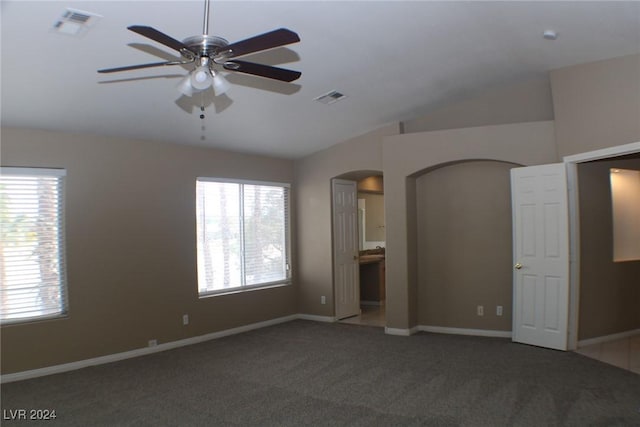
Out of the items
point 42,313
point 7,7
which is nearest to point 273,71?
point 7,7

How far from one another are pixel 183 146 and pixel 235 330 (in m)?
2.62

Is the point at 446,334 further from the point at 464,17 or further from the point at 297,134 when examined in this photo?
the point at 464,17

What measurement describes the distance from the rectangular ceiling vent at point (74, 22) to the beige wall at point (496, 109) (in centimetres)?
456

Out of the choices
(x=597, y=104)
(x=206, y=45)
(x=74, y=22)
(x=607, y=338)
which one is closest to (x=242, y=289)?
(x=74, y=22)

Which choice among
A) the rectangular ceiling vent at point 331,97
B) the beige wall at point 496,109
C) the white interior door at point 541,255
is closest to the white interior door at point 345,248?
the beige wall at point 496,109

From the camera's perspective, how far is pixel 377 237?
33.3 feet

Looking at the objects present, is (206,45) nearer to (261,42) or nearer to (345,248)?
(261,42)

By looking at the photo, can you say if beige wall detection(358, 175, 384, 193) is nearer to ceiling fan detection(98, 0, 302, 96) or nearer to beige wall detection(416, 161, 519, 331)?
beige wall detection(416, 161, 519, 331)

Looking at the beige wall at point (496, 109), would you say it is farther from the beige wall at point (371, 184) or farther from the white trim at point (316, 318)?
the white trim at point (316, 318)

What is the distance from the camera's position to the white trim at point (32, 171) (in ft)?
15.7

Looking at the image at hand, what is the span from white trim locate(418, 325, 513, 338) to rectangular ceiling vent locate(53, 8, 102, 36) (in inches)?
211

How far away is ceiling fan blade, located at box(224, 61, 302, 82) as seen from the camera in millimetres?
2742

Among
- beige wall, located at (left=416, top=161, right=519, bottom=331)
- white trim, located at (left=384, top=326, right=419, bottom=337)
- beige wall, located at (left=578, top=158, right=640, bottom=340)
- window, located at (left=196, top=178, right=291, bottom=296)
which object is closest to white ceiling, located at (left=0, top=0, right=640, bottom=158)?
window, located at (left=196, top=178, right=291, bottom=296)

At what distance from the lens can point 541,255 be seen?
559 centimetres
